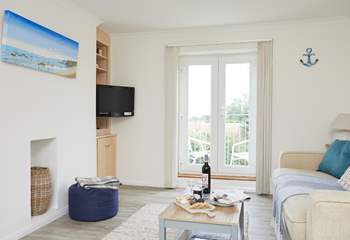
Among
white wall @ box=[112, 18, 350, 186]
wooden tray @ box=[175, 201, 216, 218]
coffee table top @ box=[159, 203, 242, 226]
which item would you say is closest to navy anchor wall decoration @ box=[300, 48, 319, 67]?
white wall @ box=[112, 18, 350, 186]

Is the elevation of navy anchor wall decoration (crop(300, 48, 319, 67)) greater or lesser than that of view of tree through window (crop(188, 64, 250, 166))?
greater

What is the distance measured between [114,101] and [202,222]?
2818mm

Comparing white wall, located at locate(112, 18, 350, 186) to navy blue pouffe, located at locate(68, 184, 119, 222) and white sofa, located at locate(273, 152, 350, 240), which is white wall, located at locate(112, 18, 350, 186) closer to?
→ navy blue pouffe, located at locate(68, 184, 119, 222)

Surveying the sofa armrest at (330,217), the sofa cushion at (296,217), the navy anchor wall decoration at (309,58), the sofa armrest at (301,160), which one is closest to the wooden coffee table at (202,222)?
the sofa cushion at (296,217)

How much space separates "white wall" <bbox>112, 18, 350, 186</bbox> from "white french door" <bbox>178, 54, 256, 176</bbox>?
16.4 inches

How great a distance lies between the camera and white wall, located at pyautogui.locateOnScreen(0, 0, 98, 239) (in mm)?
2654

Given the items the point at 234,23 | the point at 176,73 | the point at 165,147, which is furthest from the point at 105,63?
the point at 234,23

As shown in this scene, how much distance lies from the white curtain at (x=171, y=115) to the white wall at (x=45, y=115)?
1116 millimetres

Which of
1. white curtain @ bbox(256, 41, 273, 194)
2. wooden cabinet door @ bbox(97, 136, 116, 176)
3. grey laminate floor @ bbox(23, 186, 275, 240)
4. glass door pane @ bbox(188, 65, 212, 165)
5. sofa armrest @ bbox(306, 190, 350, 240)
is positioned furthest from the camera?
glass door pane @ bbox(188, 65, 212, 165)

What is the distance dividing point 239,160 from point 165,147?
119cm

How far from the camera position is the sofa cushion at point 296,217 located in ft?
6.78

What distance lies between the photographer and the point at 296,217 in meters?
2.10

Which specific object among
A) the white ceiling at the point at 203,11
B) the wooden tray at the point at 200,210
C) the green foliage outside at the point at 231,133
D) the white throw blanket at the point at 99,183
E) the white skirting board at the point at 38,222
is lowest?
the white skirting board at the point at 38,222

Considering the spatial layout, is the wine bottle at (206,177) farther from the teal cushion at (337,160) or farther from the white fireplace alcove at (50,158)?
the white fireplace alcove at (50,158)
